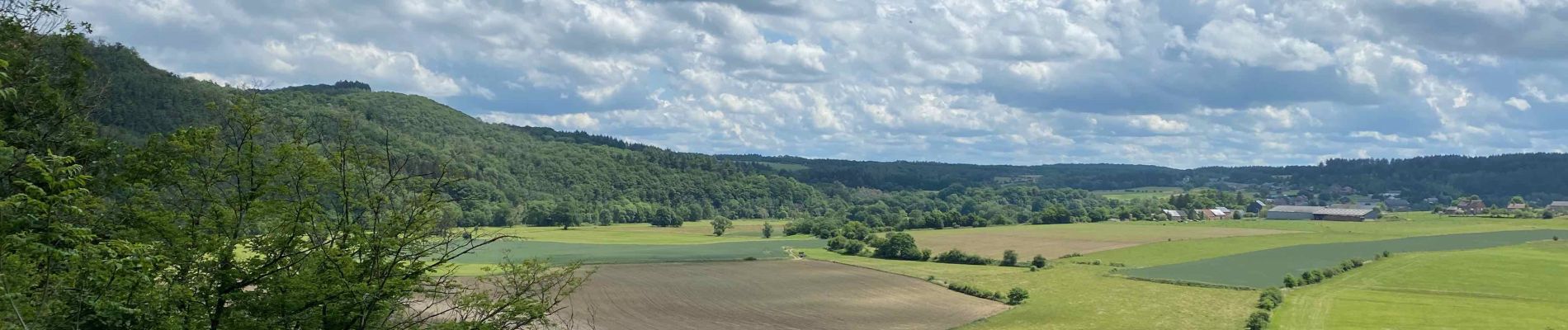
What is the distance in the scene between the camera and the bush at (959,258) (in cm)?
10006

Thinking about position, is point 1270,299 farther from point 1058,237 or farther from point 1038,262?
point 1058,237

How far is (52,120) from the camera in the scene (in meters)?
17.2

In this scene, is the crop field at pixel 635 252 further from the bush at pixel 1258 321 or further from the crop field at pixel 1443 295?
the bush at pixel 1258 321

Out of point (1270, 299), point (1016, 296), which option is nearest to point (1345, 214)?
point (1270, 299)

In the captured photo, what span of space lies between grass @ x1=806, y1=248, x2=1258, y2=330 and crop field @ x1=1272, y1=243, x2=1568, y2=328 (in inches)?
154

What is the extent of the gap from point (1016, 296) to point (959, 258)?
36100mm

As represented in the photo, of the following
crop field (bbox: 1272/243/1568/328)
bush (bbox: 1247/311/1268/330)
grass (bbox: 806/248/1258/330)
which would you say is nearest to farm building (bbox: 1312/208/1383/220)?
crop field (bbox: 1272/243/1568/328)

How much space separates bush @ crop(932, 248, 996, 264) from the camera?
100062 millimetres

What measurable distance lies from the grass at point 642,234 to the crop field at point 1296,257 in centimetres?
6212

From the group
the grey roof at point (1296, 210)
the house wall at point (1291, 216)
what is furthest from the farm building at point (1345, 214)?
the grey roof at point (1296, 210)

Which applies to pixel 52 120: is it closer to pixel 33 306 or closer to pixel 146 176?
pixel 146 176

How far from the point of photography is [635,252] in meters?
107

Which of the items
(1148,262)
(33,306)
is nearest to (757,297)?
(1148,262)

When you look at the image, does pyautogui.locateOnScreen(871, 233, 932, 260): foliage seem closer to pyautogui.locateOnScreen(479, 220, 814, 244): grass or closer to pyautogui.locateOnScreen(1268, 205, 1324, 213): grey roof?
pyautogui.locateOnScreen(479, 220, 814, 244): grass
